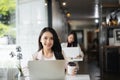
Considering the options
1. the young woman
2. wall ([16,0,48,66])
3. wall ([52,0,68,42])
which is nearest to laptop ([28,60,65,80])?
the young woman

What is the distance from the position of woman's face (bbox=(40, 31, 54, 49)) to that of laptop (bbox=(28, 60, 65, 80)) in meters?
0.35

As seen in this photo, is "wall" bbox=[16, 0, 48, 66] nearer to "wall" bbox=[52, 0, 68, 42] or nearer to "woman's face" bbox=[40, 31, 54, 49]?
"wall" bbox=[52, 0, 68, 42]

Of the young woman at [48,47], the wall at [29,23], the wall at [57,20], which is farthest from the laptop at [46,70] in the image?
the wall at [57,20]

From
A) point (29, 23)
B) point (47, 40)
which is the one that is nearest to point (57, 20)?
point (29, 23)

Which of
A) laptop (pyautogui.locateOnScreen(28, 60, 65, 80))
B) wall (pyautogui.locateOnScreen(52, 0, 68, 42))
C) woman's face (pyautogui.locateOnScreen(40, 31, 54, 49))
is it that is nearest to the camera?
laptop (pyautogui.locateOnScreen(28, 60, 65, 80))

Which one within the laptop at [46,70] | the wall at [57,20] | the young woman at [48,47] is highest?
the wall at [57,20]

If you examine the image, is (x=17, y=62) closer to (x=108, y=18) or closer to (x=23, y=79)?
(x=23, y=79)

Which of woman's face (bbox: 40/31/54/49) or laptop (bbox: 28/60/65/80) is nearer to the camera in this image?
laptop (bbox: 28/60/65/80)

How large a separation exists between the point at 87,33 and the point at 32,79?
59.1 feet

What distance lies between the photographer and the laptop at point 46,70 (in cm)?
189

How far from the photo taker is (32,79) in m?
1.92

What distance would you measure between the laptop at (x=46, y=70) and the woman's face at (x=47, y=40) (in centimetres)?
35

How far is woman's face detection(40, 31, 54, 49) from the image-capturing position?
87.7 inches

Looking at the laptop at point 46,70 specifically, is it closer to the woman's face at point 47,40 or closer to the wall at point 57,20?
the woman's face at point 47,40
